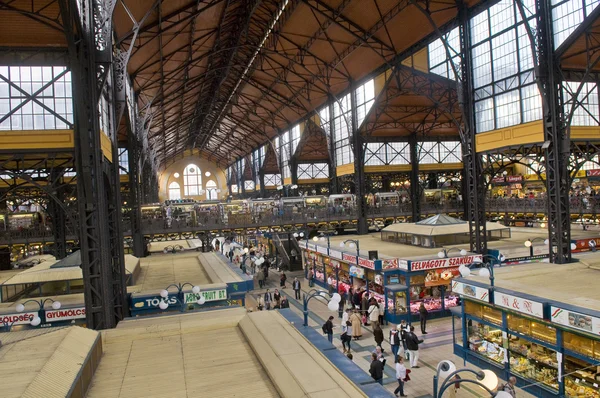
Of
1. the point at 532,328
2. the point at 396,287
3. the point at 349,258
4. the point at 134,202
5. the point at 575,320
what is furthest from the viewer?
the point at 134,202

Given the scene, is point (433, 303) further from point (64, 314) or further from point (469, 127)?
point (64, 314)

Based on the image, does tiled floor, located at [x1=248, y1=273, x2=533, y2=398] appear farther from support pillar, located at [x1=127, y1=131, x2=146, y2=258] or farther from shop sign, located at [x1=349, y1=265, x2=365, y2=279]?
support pillar, located at [x1=127, y1=131, x2=146, y2=258]

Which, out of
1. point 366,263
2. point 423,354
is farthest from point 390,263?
point 423,354

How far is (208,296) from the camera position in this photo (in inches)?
643

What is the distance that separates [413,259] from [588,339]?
30.6 feet

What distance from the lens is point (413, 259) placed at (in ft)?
63.6

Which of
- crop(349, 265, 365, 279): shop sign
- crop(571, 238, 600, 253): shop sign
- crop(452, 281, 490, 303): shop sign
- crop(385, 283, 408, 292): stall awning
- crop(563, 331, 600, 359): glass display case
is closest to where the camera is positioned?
crop(563, 331, 600, 359): glass display case

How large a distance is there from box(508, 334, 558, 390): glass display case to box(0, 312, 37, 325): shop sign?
566 inches

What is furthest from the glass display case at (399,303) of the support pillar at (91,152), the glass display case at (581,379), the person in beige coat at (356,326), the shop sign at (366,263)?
the support pillar at (91,152)

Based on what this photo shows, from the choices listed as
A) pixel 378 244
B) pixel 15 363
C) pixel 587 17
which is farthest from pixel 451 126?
pixel 15 363

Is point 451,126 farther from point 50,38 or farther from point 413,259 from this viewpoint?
point 50,38

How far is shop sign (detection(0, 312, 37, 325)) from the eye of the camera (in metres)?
14.2

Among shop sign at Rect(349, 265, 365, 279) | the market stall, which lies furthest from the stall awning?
the market stall

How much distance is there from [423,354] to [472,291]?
3198 mm
